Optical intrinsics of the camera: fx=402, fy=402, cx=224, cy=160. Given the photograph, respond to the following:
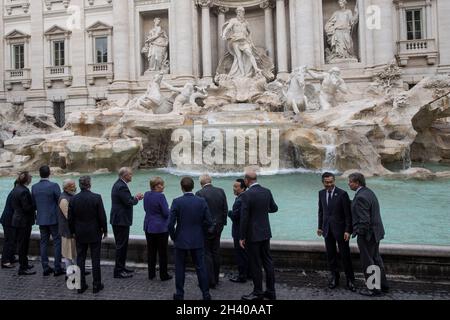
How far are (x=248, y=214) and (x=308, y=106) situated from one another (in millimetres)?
14154

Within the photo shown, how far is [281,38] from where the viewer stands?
2178cm

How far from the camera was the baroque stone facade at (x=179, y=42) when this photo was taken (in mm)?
20859

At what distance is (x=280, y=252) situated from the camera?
5.07 metres

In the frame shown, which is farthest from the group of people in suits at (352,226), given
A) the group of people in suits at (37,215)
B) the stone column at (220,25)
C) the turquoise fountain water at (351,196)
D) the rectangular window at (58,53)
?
the rectangular window at (58,53)

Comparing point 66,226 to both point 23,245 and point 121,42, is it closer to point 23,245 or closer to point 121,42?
point 23,245

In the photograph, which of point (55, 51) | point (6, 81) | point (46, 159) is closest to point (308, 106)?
point (46, 159)

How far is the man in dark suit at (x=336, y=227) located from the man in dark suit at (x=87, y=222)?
2584 millimetres

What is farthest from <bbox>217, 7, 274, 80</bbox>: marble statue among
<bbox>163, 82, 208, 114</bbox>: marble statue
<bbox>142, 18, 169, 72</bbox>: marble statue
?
<bbox>142, 18, 169, 72</bbox>: marble statue

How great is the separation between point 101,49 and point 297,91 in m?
13.9

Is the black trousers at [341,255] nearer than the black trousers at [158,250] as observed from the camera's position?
Yes

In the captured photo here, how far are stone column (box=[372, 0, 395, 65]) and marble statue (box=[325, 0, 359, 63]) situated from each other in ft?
4.07

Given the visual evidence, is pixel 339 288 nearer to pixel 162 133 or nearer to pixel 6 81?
pixel 162 133

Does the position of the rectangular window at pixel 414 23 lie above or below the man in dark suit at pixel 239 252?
above

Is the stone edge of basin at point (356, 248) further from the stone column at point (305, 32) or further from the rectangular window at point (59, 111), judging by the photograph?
the rectangular window at point (59, 111)
